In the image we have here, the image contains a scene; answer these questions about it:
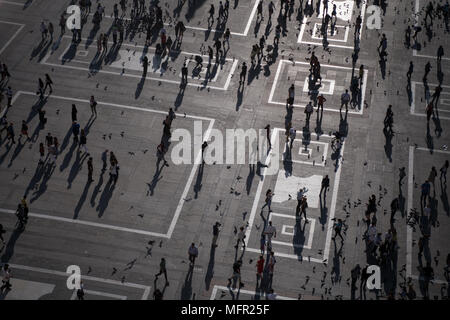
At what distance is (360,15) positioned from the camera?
75.6m

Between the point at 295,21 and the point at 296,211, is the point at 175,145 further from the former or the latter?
the point at 295,21

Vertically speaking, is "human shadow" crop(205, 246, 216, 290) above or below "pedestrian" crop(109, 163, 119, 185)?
below

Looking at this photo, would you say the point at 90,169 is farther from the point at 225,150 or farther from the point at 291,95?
the point at 291,95

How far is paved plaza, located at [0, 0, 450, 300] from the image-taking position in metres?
48.4

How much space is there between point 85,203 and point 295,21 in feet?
105

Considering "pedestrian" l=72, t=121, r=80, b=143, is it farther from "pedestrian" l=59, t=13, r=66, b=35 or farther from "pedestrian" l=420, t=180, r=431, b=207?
"pedestrian" l=420, t=180, r=431, b=207

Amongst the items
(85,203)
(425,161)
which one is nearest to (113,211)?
(85,203)

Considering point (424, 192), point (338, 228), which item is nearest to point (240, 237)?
point (338, 228)

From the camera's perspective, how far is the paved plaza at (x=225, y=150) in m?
48.4

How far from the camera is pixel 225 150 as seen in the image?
5822 centimetres

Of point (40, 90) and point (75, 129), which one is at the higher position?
point (40, 90)

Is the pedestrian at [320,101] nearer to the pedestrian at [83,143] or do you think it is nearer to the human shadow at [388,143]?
the human shadow at [388,143]

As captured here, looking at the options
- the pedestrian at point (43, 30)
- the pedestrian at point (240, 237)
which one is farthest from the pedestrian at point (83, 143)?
the pedestrian at point (43, 30)

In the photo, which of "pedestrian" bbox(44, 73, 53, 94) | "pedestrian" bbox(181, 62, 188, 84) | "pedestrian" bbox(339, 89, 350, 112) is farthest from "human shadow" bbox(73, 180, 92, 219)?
"pedestrian" bbox(339, 89, 350, 112)
